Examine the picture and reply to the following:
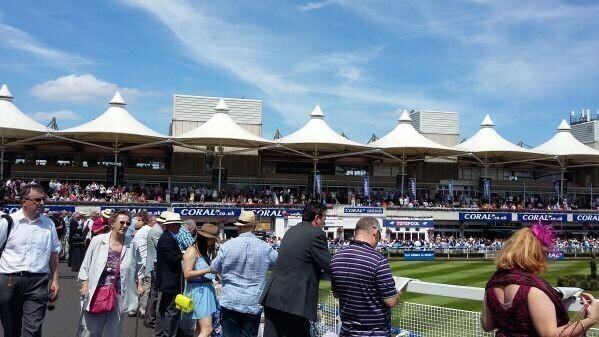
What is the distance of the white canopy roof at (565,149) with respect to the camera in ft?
154

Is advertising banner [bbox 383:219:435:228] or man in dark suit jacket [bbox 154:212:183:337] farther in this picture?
advertising banner [bbox 383:219:435:228]

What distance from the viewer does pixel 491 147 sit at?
148 feet

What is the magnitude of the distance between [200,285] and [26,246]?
1.92 metres

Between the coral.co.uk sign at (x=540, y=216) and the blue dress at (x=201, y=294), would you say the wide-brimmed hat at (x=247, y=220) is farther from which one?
the coral.co.uk sign at (x=540, y=216)

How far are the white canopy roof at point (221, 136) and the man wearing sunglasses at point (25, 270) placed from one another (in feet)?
106

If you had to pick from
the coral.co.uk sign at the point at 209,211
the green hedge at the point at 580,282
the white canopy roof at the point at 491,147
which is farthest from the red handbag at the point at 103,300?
the white canopy roof at the point at 491,147

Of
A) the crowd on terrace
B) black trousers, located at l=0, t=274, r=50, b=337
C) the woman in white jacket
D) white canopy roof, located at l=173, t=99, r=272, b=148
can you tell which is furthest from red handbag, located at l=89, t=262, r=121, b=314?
white canopy roof, located at l=173, t=99, r=272, b=148

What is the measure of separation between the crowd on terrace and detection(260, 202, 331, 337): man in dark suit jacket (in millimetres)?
28698

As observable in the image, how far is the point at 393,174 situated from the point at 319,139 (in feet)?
33.3

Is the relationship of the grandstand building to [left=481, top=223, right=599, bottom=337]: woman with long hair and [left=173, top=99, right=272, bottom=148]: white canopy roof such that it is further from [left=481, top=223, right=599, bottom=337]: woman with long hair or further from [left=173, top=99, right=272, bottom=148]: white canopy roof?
[left=481, top=223, right=599, bottom=337]: woman with long hair

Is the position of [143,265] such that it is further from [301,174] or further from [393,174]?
[393,174]

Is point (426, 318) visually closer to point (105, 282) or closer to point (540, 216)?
point (105, 282)

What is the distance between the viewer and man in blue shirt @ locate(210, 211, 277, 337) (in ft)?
20.0

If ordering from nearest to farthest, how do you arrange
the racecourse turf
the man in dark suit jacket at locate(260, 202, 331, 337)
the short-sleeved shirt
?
the man in dark suit jacket at locate(260, 202, 331, 337)
the short-sleeved shirt
the racecourse turf
